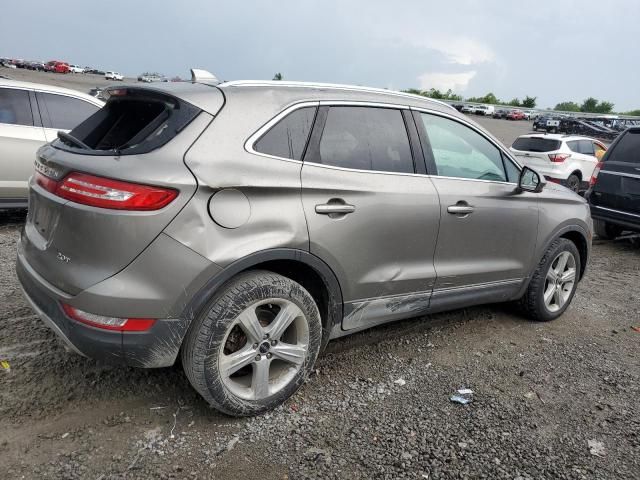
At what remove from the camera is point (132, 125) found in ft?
8.93

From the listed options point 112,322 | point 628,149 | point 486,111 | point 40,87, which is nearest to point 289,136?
point 112,322

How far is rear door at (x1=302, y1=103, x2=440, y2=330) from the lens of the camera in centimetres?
285

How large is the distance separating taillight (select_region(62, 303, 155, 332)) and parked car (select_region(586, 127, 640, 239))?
6.89m

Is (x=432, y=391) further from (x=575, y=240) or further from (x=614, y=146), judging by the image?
(x=614, y=146)

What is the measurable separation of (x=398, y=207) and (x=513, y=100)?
271 feet

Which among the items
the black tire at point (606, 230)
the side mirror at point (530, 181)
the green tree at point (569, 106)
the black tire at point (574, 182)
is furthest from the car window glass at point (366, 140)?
the green tree at point (569, 106)

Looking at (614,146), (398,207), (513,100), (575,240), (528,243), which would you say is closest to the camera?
(398,207)

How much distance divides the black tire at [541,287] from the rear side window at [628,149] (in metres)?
3.76

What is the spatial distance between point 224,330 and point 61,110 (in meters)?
5.21

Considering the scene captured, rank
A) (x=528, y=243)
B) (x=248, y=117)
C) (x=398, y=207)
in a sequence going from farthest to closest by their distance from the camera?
(x=528, y=243) < (x=398, y=207) < (x=248, y=117)

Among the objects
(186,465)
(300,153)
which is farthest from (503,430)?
(300,153)

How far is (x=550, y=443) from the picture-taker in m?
2.77

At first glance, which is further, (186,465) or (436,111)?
(436,111)

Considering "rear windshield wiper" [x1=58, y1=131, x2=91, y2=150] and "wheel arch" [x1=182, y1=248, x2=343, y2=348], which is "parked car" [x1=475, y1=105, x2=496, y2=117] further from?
"rear windshield wiper" [x1=58, y1=131, x2=91, y2=150]
